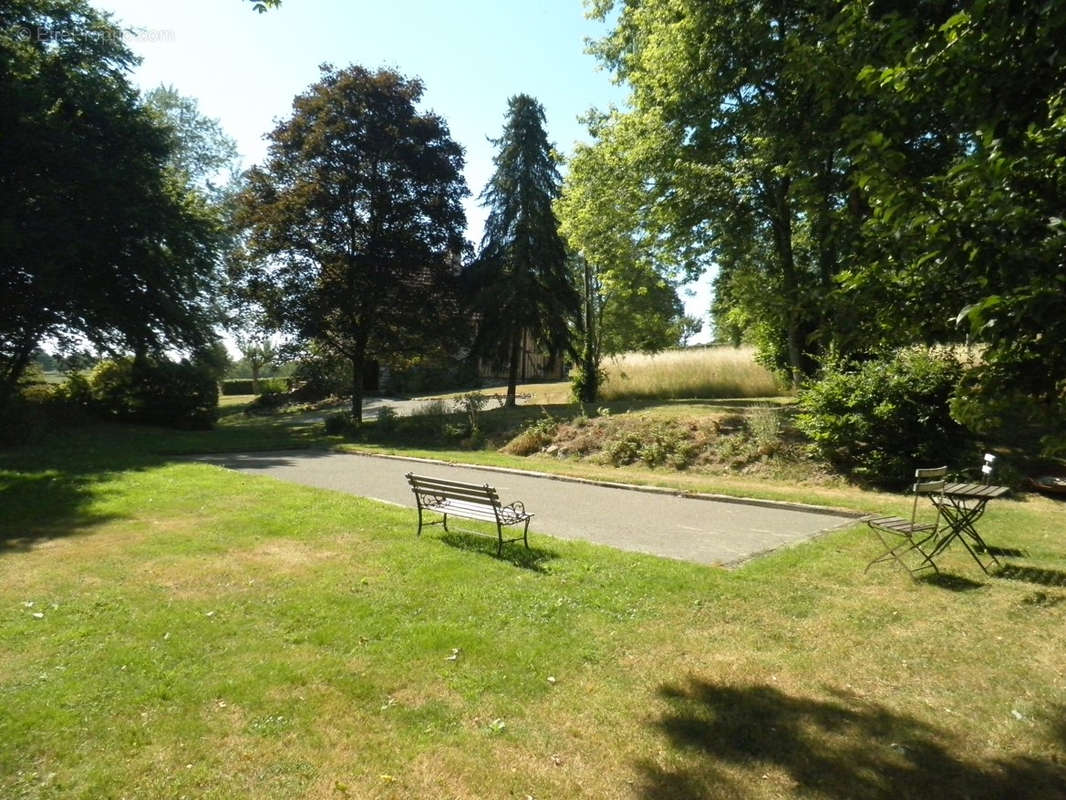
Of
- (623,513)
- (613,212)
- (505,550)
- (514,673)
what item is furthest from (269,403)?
(514,673)

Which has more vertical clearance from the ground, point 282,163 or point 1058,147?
point 282,163

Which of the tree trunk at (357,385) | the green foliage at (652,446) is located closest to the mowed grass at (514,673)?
the green foliage at (652,446)

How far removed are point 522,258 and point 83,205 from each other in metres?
15.0

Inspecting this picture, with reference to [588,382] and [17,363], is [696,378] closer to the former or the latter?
[588,382]

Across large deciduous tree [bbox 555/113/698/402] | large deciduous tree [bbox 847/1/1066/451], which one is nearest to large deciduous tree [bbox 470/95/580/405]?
large deciduous tree [bbox 555/113/698/402]

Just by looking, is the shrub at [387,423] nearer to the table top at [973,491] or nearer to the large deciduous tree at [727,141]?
the large deciduous tree at [727,141]

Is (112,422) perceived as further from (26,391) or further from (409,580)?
(409,580)

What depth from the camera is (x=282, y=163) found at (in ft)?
82.9

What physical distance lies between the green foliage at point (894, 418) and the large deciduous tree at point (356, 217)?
16.5 m

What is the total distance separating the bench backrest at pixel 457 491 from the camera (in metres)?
7.61

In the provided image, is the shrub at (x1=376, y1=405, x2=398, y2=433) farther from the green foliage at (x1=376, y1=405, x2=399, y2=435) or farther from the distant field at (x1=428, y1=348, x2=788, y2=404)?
the distant field at (x1=428, y1=348, x2=788, y2=404)

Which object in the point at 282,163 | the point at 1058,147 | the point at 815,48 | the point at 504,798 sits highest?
the point at 282,163

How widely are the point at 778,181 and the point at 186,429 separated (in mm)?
22091

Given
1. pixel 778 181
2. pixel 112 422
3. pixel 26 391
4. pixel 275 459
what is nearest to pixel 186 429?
pixel 112 422
